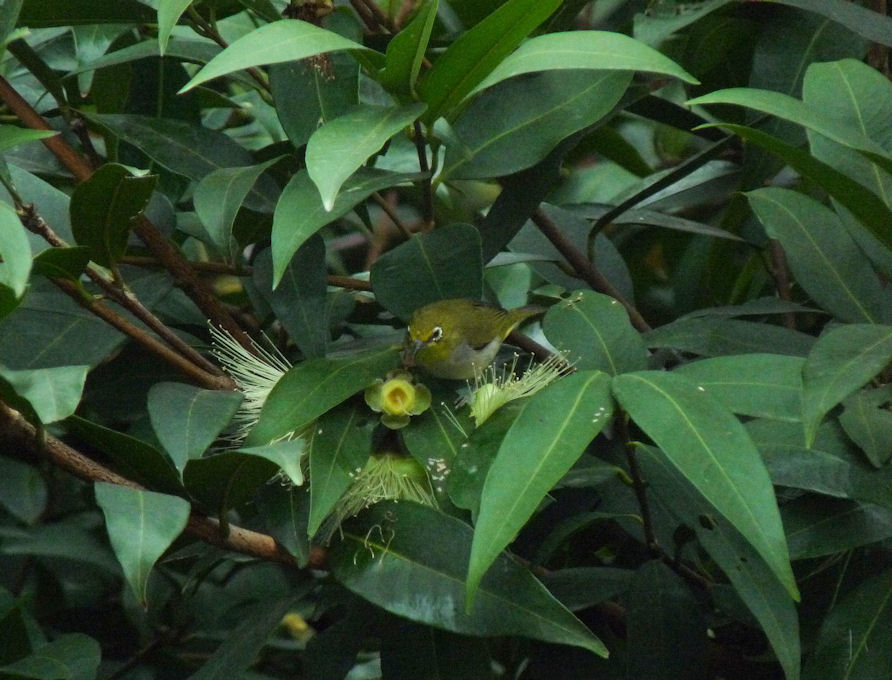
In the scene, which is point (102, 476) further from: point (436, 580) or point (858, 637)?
point (858, 637)

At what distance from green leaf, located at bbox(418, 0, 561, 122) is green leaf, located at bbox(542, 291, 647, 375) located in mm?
248

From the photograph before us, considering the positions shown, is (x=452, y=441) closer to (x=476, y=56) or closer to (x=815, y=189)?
(x=476, y=56)

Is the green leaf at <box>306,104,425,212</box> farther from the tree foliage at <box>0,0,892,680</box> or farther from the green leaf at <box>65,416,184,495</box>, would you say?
the green leaf at <box>65,416,184,495</box>

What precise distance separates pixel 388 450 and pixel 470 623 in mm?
244

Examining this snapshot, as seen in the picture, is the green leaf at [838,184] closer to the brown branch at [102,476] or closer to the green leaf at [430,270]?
the green leaf at [430,270]

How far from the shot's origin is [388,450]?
1164mm

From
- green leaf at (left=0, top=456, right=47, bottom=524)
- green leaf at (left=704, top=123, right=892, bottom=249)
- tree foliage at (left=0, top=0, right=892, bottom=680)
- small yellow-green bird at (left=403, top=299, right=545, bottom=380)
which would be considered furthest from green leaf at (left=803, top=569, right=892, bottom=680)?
green leaf at (left=0, top=456, right=47, bottom=524)

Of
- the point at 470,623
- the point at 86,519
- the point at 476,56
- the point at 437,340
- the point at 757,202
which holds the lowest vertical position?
the point at 86,519

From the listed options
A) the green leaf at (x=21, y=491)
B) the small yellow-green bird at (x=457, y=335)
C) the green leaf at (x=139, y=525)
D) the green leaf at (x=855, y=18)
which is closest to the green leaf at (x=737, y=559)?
the small yellow-green bird at (x=457, y=335)

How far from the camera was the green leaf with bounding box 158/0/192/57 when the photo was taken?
3.11 ft

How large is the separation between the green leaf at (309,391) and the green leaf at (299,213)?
0.12 m

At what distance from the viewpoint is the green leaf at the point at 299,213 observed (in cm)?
97

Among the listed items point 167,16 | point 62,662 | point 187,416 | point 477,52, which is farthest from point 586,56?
point 62,662

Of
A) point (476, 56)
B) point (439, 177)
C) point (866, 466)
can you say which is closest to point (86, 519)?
point (439, 177)
